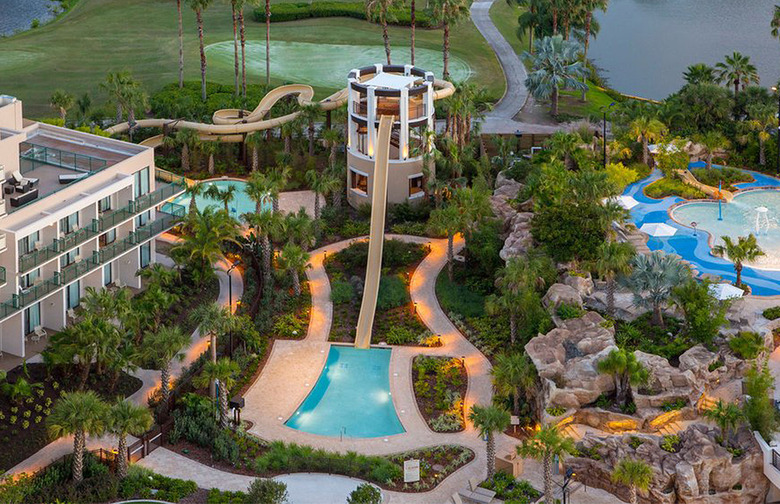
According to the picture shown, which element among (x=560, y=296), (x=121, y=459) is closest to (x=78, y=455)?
(x=121, y=459)

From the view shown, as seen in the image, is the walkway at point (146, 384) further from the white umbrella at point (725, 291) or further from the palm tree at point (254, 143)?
the white umbrella at point (725, 291)

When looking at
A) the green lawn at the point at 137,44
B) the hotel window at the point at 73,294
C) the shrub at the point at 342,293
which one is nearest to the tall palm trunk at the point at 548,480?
the shrub at the point at 342,293

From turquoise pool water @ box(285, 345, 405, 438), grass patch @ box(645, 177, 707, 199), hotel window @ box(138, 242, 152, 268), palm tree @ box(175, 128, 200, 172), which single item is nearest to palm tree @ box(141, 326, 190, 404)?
turquoise pool water @ box(285, 345, 405, 438)

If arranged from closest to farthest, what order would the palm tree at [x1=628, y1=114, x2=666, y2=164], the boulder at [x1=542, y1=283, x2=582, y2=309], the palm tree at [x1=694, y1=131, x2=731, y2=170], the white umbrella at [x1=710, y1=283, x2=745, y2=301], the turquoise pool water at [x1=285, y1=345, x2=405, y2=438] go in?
the turquoise pool water at [x1=285, y1=345, x2=405, y2=438]
the boulder at [x1=542, y1=283, x2=582, y2=309]
the white umbrella at [x1=710, y1=283, x2=745, y2=301]
the palm tree at [x1=694, y1=131, x2=731, y2=170]
the palm tree at [x1=628, y1=114, x2=666, y2=164]

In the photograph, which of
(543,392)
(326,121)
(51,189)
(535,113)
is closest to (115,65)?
(326,121)

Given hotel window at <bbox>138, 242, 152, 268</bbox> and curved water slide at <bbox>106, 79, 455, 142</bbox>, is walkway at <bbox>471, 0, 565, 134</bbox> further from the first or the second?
hotel window at <bbox>138, 242, 152, 268</bbox>

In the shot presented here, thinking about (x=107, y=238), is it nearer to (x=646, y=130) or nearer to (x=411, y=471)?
(x=411, y=471)
